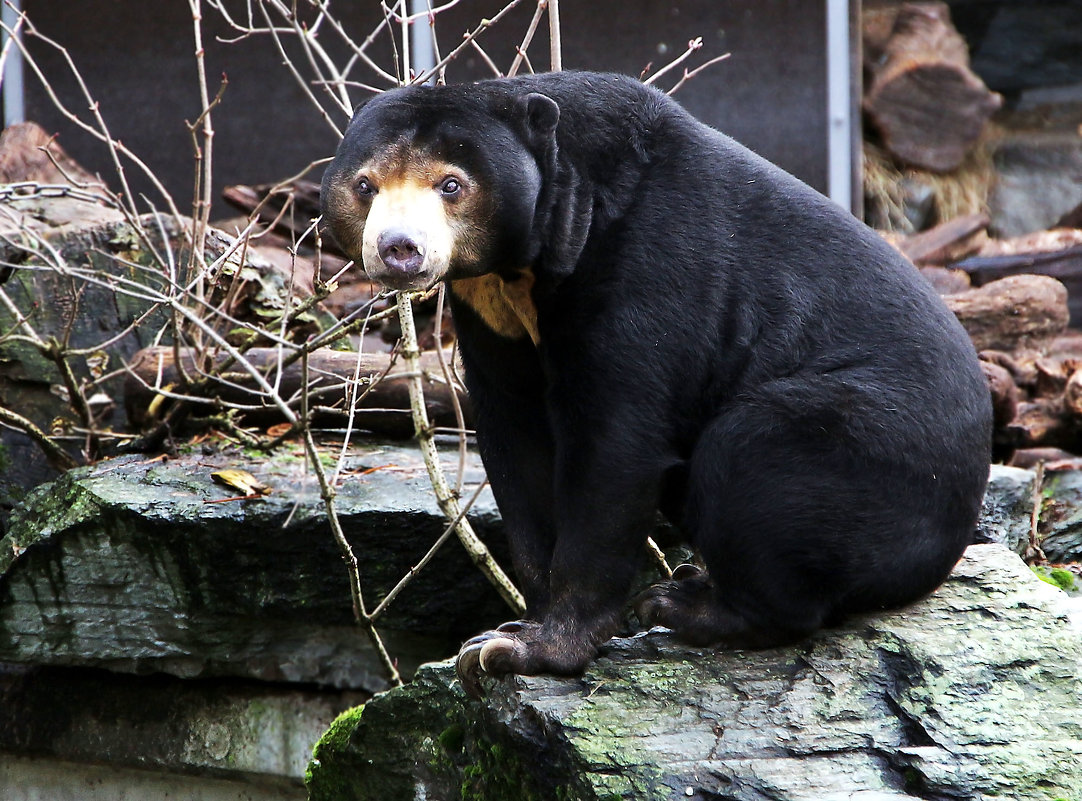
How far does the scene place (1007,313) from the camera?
689cm

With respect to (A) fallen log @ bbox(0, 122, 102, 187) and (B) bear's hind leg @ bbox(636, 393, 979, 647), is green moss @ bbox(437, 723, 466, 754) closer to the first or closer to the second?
(B) bear's hind leg @ bbox(636, 393, 979, 647)

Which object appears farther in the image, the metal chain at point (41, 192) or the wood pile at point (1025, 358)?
the wood pile at point (1025, 358)

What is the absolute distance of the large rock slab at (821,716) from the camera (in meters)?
2.93

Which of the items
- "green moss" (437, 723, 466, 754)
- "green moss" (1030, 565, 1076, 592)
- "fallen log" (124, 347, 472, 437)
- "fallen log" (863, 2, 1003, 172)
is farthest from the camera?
"fallen log" (863, 2, 1003, 172)

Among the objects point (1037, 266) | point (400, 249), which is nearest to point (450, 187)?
point (400, 249)

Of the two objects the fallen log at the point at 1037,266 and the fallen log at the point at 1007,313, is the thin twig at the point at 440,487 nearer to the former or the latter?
the fallen log at the point at 1007,313

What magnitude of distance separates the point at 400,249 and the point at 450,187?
9.8 inches

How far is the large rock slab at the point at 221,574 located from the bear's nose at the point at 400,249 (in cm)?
222

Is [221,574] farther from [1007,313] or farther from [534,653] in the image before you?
[1007,313]

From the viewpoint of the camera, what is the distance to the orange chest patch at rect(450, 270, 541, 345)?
3494mm

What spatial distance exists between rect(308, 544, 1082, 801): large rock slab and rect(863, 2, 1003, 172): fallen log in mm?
Answer: 6997

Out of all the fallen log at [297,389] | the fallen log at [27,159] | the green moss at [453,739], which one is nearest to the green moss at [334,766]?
the green moss at [453,739]

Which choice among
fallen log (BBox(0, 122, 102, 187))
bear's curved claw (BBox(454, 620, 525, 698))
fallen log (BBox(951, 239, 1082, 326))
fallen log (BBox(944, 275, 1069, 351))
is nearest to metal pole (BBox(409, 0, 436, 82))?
fallen log (BBox(0, 122, 102, 187))

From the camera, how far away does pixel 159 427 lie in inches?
218
